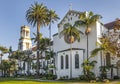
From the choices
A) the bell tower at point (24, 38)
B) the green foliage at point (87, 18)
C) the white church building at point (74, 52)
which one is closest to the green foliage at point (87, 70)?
the white church building at point (74, 52)

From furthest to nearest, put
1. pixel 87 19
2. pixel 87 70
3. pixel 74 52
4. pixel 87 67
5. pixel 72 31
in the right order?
1. pixel 74 52
2. pixel 72 31
3. pixel 87 19
4. pixel 87 70
5. pixel 87 67

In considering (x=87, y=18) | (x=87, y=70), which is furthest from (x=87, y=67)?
(x=87, y=18)

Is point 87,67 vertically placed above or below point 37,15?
below

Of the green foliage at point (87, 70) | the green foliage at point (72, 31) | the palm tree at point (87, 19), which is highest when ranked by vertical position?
the palm tree at point (87, 19)

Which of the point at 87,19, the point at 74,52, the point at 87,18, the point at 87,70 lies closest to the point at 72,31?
the point at 87,19

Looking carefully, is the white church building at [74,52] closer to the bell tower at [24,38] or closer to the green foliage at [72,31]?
the green foliage at [72,31]

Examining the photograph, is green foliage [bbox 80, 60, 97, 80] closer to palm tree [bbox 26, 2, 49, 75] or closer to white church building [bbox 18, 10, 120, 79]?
white church building [bbox 18, 10, 120, 79]

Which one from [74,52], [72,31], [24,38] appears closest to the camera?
[72,31]

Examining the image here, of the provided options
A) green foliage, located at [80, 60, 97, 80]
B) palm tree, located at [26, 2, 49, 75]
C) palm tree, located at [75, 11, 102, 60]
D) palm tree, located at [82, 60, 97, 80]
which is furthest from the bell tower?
green foliage, located at [80, 60, 97, 80]

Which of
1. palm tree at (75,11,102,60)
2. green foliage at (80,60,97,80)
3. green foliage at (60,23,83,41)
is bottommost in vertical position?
green foliage at (80,60,97,80)

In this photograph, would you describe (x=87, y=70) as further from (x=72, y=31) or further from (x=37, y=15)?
(x=37, y=15)

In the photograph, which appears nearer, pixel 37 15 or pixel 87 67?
pixel 87 67

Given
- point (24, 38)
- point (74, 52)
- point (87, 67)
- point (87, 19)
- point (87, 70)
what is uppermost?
point (87, 19)

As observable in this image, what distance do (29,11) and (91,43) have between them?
17590mm
